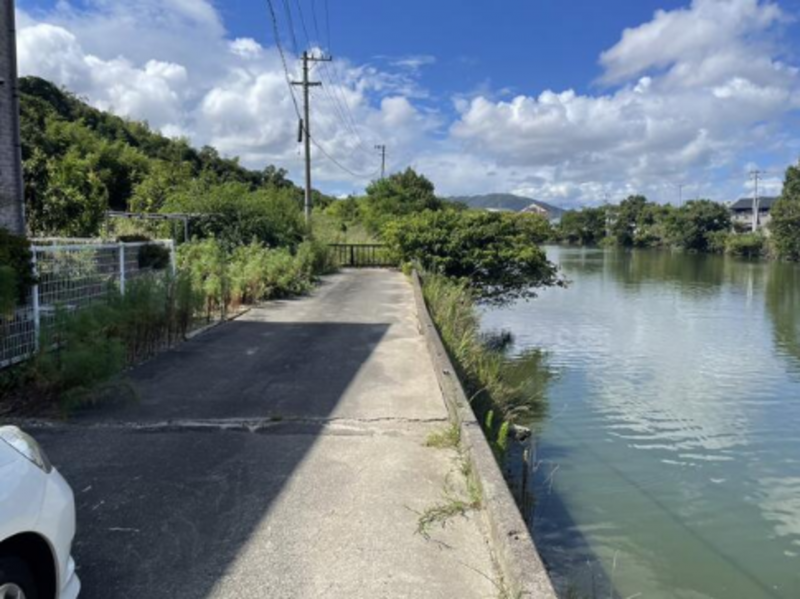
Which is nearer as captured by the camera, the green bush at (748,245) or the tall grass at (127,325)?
the tall grass at (127,325)

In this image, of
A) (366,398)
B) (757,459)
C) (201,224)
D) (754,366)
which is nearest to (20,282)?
(366,398)

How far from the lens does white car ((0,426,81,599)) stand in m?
2.59

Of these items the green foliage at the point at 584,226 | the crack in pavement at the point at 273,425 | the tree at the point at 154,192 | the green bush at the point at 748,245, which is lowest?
the crack in pavement at the point at 273,425

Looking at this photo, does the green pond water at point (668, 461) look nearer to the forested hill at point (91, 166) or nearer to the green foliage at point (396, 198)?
the forested hill at point (91, 166)

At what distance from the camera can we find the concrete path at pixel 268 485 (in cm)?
346

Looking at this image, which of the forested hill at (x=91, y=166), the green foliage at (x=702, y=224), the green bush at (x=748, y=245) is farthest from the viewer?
the green foliage at (x=702, y=224)

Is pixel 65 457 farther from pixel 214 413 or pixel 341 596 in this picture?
pixel 341 596

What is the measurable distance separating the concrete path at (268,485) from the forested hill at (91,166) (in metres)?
11.7

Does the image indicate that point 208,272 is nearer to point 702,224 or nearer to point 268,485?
point 268,485

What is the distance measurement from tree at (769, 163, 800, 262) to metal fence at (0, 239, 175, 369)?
210ft

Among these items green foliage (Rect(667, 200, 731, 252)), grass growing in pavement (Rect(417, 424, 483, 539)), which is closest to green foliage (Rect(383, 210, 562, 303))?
grass growing in pavement (Rect(417, 424, 483, 539))

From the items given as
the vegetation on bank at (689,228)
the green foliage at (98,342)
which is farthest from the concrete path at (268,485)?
the vegetation on bank at (689,228)

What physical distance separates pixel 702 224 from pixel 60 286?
89.6m

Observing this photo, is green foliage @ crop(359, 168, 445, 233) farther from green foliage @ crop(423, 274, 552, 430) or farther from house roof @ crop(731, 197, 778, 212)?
house roof @ crop(731, 197, 778, 212)
